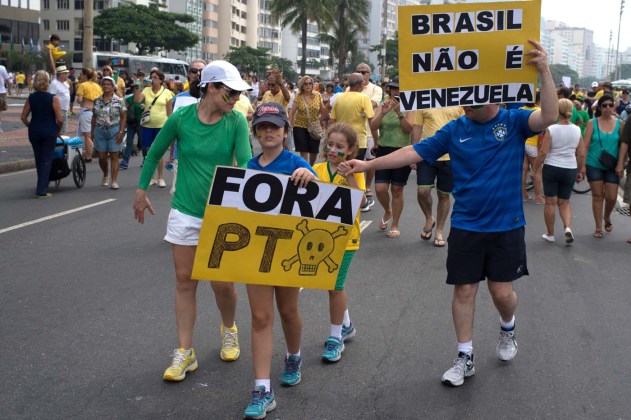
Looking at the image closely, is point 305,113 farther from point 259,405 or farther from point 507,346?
point 259,405

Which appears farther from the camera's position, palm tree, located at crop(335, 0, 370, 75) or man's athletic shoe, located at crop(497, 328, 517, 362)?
palm tree, located at crop(335, 0, 370, 75)

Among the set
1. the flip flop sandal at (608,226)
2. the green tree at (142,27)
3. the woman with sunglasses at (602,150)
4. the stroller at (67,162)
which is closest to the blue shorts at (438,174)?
the woman with sunglasses at (602,150)

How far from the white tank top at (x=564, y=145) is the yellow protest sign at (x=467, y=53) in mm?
5007

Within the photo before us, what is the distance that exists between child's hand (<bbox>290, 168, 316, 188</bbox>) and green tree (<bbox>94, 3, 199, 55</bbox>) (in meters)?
81.6

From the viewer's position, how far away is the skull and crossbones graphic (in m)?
4.16

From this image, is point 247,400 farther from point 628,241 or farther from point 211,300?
point 628,241

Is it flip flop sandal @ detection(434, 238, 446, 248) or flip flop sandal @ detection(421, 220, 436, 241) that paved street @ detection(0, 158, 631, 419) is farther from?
flip flop sandal @ detection(421, 220, 436, 241)

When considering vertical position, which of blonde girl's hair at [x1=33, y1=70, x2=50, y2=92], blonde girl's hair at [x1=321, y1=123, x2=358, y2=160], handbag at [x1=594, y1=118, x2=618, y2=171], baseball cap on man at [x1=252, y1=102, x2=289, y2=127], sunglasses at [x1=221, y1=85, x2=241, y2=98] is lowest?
handbag at [x1=594, y1=118, x2=618, y2=171]

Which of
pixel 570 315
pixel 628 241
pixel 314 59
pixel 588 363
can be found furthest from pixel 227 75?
pixel 314 59

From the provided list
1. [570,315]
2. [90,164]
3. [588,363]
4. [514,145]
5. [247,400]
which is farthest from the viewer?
[90,164]

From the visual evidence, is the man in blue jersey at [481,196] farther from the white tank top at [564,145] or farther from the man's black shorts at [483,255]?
the white tank top at [564,145]

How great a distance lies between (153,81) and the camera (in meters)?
13.6

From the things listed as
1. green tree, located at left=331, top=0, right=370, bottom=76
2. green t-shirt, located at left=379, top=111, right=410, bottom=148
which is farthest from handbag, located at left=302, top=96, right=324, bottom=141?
green tree, located at left=331, top=0, right=370, bottom=76

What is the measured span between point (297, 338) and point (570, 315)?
2.89 m
